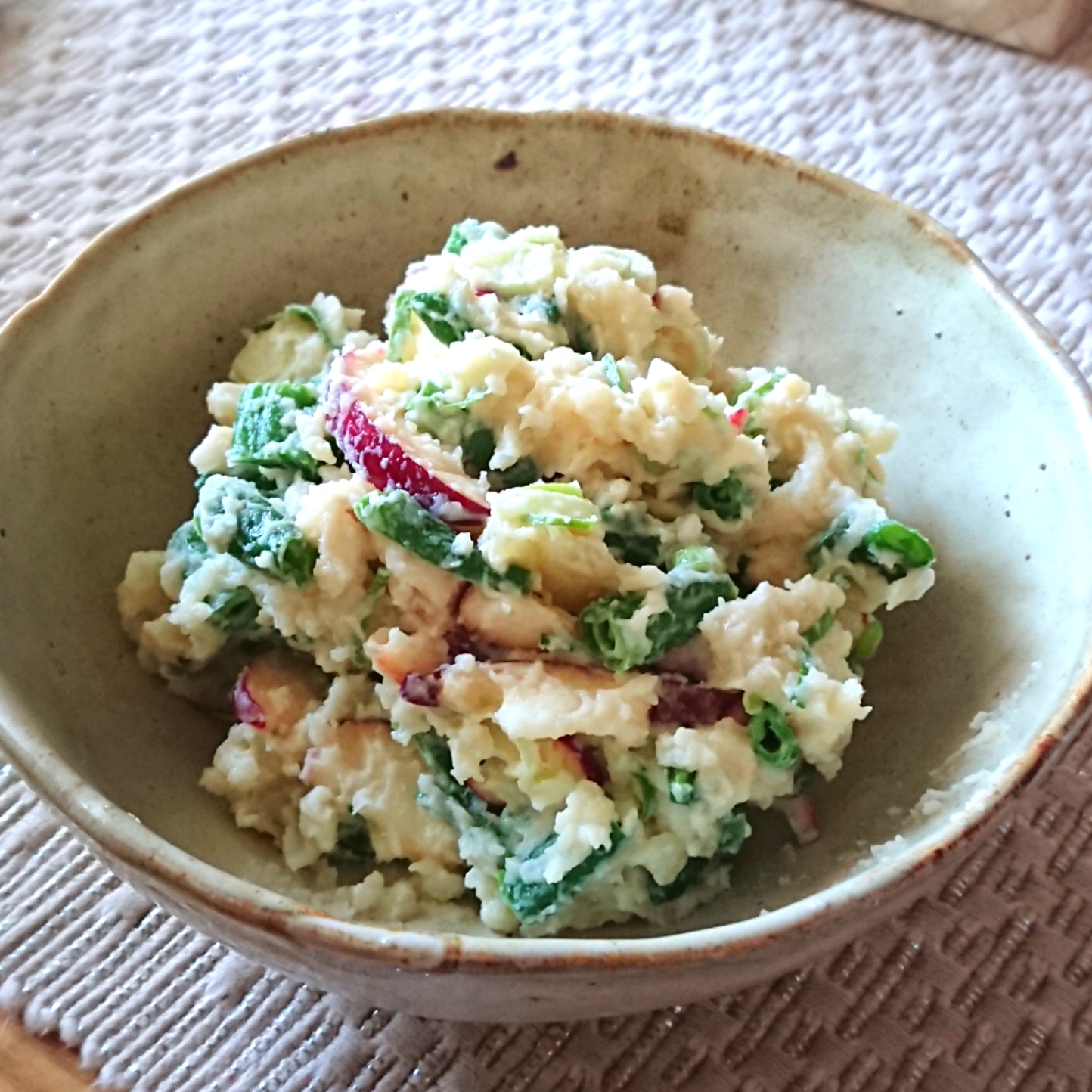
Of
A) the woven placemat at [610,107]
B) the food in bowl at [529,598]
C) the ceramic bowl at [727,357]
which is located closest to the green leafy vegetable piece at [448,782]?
the food in bowl at [529,598]

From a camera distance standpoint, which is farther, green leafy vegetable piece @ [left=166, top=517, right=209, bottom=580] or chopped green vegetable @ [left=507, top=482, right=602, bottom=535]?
green leafy vegetable piece @ [left=166, top=517, right=209, bottom=580]

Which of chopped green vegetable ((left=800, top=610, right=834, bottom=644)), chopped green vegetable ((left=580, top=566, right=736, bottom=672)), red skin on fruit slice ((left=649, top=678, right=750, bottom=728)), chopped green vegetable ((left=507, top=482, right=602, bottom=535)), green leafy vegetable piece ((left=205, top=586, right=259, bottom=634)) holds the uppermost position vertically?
chopped green vegetable ((left=507, top=482, right=602, bottom=535))

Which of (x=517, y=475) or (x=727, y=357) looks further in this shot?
(x=727, y=357)

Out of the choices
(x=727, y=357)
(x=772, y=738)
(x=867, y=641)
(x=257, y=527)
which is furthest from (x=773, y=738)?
(x=727, y=357)

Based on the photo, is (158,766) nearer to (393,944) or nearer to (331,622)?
(331,622)

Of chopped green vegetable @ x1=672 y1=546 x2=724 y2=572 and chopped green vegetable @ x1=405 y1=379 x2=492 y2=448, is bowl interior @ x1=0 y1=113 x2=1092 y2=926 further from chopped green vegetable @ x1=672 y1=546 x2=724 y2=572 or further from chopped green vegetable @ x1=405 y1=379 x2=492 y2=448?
chopped green vegetable @ x1=405 y1=379 x2=492 y2=448

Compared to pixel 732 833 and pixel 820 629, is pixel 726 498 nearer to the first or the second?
pixel 820 629

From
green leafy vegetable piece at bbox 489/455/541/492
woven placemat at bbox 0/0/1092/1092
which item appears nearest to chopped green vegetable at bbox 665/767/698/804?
woven placemat at bbox 0/0/1092/1092
